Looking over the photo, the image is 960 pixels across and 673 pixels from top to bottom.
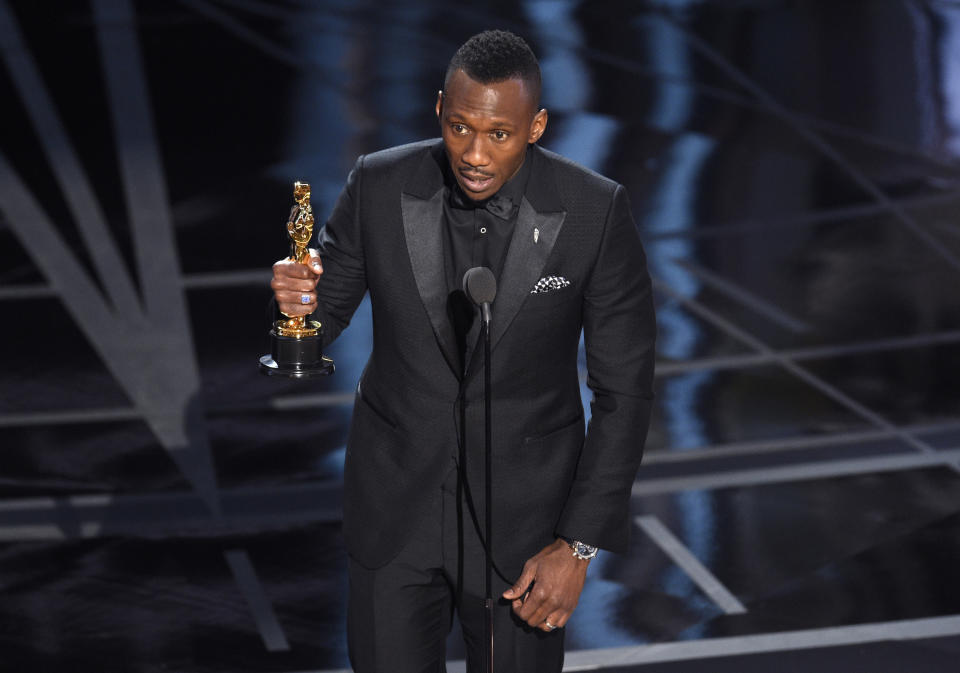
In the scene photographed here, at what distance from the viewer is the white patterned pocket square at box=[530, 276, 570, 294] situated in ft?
9.45

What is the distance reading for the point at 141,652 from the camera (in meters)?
4.50

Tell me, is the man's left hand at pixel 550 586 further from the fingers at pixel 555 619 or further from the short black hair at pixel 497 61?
the short black hair at pixel 497 61

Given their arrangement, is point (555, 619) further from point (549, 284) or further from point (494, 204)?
point (494, 204)

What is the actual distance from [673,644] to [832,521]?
1.08m

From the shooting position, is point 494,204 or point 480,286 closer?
point 480,286

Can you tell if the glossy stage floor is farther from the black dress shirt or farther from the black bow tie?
the black bow tie

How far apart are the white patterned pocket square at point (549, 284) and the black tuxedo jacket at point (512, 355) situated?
11 millimetres

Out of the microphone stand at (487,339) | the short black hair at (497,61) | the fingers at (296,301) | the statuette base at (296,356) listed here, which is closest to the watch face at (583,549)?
the microphone stand at (487,339)

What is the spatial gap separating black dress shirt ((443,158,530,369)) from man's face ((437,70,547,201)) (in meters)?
0.15

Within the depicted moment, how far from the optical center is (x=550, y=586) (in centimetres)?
291

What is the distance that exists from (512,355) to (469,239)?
→ 0.79ft

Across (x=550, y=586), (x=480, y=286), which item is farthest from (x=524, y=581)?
(x=480, y=286)

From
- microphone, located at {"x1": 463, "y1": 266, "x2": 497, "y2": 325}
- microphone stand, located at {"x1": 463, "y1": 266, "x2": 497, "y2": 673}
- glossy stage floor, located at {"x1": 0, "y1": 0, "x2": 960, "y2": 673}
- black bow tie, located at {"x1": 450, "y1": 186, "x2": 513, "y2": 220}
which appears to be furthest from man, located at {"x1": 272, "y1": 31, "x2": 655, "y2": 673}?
glossy stage floor, located at {"x1": 0, "y1": 0, "x2": 960, "y2": 673}

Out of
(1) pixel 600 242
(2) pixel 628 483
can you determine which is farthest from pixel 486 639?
(1) pixel 600 242
